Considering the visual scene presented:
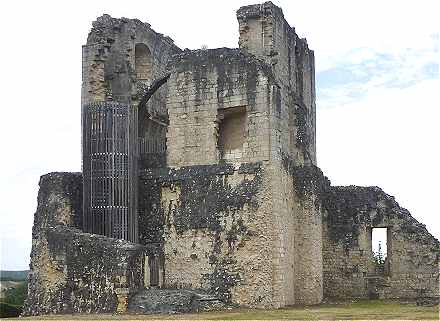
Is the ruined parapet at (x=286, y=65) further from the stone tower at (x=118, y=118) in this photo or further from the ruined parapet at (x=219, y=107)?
the stone tower at (x=118, y=118)

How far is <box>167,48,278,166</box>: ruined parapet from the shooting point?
2223cm

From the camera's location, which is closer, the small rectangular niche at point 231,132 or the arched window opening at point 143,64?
the small rectangular niche at point 231,132

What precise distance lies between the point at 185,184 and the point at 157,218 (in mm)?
1296

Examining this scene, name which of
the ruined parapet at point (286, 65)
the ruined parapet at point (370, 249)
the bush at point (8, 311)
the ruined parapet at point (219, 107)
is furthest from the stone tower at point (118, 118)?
the ruined parapet at point (370, 249)

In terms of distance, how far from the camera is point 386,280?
2566 cm

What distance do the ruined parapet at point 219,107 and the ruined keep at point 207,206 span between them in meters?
0.03

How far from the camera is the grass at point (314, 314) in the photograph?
715 inches

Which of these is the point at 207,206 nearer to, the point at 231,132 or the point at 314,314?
the point at 231,132

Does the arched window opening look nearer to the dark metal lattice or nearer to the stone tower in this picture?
the stone tower

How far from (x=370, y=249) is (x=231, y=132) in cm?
631

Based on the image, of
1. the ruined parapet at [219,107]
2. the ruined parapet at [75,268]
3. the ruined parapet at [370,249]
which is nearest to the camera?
the ruined parapet at [75,268]

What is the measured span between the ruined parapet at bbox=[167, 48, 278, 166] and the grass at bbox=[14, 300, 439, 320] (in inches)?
168

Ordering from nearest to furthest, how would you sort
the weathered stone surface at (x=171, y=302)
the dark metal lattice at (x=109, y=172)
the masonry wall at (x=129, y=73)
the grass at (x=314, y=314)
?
the grass at (x=314, y=314) < the weathered stone surface at (x=171, y=302) < the dark metal lattice at (x=109, y=172) < the masonry wall at (x=129, y=73)

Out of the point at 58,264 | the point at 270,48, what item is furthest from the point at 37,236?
the point at 270,48
